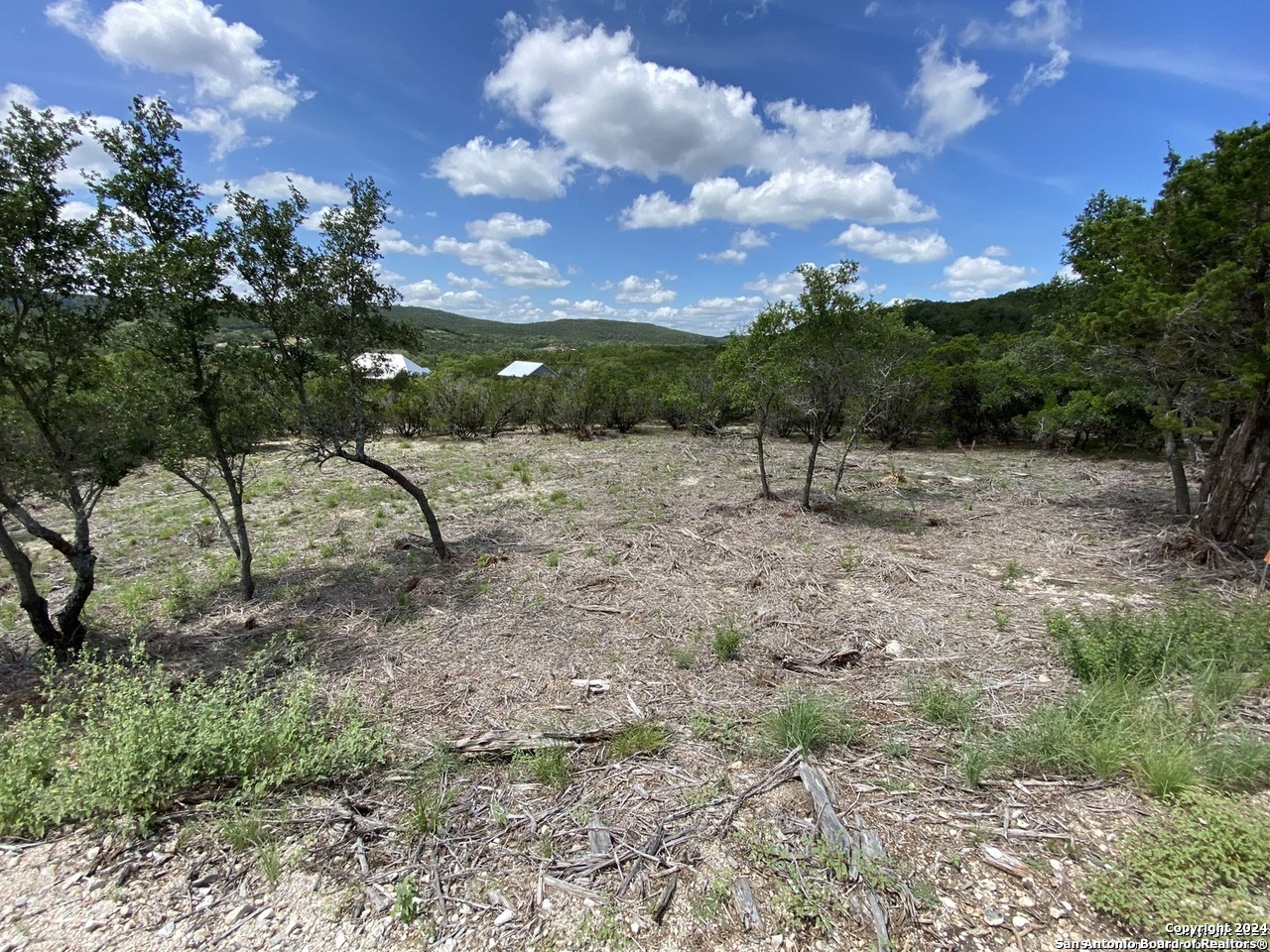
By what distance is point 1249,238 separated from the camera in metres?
5.67

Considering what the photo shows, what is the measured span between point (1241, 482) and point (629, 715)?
8482 millimetres

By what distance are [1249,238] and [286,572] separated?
12847mm

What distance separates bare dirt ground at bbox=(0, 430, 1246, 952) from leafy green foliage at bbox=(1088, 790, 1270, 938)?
0.39 ft

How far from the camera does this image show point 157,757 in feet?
10.2

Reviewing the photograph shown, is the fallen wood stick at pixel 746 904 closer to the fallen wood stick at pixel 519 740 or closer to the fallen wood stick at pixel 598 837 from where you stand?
the fallen wood stick at pixel 598 837

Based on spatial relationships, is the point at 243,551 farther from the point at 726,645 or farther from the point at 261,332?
the point at 726,645

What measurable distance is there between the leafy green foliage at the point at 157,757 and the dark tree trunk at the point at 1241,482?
10183 mm

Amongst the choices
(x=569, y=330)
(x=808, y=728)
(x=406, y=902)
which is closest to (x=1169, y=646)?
(x=808, y=728)

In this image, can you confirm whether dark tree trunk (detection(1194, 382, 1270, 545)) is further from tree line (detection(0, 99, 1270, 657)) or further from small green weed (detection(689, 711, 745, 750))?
small green weed (detection(689, 711, 745, 750))

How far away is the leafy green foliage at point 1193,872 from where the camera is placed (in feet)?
7.15

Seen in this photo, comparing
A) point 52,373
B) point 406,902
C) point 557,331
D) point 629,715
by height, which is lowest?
point 629,715

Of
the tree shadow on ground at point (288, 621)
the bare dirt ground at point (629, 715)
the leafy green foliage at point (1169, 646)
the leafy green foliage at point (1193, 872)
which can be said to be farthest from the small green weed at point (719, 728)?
the tree shadow on ground at point (288, 621)

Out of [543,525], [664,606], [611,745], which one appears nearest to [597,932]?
[611,745]

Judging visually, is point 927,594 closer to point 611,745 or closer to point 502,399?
point 611,745
